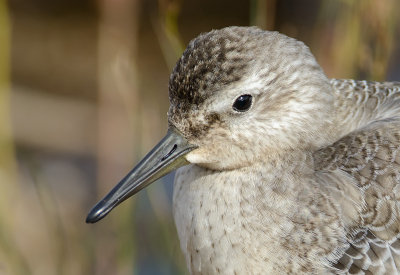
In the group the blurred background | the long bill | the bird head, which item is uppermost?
the bird head

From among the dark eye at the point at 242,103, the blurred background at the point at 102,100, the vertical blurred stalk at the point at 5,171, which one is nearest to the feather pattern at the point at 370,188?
the dark eye at the point at 242,103

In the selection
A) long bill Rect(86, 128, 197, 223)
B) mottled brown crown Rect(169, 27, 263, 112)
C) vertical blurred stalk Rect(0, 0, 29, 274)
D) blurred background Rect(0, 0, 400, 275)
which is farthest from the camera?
blurred background Rect(0, 0, 400, 275)

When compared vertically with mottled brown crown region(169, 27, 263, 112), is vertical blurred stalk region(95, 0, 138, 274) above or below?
below

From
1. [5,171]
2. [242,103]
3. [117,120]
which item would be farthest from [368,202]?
[117,120]

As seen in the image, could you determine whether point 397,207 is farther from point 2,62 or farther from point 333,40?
point 2,62

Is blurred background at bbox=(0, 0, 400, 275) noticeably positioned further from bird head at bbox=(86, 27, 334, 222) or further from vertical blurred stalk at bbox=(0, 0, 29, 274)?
bird head at bbox=(86, 27, 334, 222)

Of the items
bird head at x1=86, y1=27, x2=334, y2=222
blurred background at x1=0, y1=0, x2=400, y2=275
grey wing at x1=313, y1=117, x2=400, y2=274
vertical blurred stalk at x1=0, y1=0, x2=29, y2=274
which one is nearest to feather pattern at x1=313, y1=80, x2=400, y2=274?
grey wing at x1=313, y1=117, x2=400, y2=274

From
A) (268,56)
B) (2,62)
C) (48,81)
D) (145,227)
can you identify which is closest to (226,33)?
(268,56)
